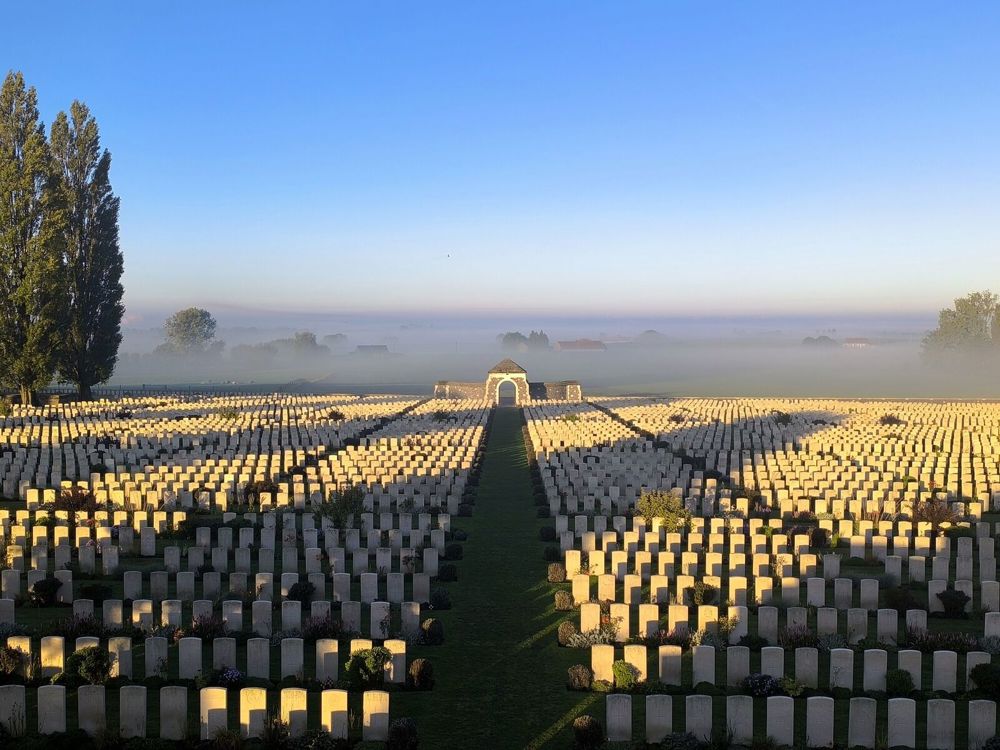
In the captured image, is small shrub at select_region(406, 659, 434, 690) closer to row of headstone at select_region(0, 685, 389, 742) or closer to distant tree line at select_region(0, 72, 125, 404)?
row of headstone at select_region(0, 685, 389, 742)

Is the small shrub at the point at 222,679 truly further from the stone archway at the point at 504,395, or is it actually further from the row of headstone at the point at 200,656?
the stone archway at the point at 504,395

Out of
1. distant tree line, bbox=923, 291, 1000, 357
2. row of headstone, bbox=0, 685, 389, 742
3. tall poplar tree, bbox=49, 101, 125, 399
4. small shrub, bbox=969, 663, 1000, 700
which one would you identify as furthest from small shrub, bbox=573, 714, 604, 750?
distant tree line, bbox=923, 291, 1000, 357

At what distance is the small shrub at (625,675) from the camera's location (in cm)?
1053

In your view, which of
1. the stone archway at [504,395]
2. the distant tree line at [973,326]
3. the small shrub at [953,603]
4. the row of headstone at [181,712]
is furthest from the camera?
the distant tree line at [973,326]

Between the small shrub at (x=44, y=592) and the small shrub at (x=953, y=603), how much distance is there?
13451mm

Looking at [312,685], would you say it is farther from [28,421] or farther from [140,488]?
[28,421]

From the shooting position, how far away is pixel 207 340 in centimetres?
15200

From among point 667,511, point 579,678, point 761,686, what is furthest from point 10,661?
point 667,511

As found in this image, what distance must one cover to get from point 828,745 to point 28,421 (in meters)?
39.9

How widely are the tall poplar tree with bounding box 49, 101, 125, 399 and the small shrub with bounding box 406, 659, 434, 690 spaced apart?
45.4 metres

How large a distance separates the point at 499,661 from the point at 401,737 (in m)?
3.09

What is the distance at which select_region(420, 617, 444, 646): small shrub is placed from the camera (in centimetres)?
1238

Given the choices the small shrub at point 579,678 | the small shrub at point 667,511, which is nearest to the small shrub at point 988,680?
the small shrub at point 579,678

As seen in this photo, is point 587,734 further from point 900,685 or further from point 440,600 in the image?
point 440,600
